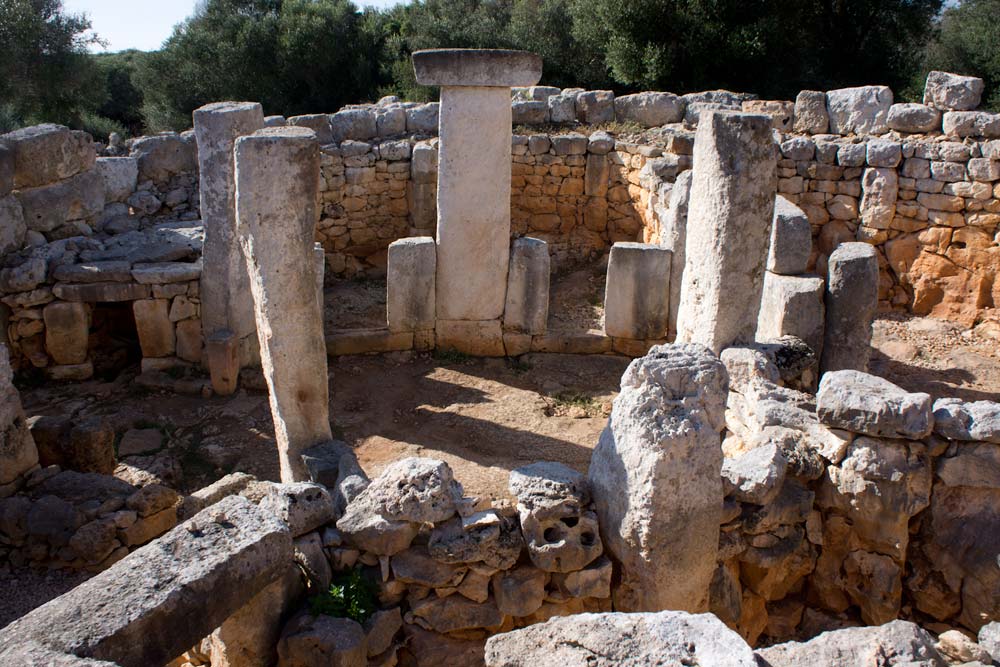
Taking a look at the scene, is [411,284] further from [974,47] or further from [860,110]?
[974,47]

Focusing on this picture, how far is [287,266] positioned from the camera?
560 cm

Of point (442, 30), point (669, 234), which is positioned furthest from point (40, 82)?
point (669, 234)

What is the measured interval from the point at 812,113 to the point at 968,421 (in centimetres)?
700

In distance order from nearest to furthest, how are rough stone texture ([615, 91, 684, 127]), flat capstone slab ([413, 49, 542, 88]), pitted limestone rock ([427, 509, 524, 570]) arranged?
pitted limestone rock ([427, 509, 524, 570]) < flat capstone slab ([413, 49, 542, 88]) < rough stone texture ([615, 91, 684, 127])

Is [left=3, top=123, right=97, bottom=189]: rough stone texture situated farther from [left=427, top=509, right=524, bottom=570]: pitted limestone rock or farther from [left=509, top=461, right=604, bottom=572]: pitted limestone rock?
[left=509, top=461, right=604, bottom=572]: pitted limestone rock

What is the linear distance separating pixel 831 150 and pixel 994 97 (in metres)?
6.64

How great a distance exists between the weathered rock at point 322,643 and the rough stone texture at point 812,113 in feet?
29.4

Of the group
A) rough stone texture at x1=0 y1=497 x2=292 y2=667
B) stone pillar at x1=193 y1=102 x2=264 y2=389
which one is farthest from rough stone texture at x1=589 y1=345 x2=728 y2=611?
stone pillar at x1=193 y1=102 x2=264 y2=389

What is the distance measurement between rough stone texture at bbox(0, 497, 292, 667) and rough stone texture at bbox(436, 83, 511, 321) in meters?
4.72

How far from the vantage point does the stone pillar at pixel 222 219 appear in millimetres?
7809

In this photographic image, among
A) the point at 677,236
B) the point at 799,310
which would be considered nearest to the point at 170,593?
the point at 799,310

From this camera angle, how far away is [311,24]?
18.8 metres

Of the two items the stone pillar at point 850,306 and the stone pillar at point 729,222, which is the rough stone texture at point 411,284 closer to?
the stone pillar at point 729,222

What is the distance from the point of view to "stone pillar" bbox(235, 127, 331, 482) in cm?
545
